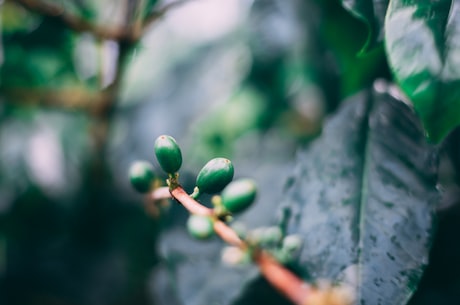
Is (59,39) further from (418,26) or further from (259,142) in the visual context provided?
(418,26)

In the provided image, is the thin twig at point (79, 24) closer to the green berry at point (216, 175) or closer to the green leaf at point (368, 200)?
the green leaf at point (368, 200)

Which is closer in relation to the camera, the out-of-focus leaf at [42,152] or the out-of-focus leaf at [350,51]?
the out-of-focus leaf at [350,51]

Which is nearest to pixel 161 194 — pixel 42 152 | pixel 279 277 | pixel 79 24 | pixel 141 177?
pixel 141 177

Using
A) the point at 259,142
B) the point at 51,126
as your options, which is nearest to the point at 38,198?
the point at 51,126

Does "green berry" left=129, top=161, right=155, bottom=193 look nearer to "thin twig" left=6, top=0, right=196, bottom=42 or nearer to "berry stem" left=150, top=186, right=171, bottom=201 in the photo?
"berry stem" left=150, top=186, right=171, bottom=201

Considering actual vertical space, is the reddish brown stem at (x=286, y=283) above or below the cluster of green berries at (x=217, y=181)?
below

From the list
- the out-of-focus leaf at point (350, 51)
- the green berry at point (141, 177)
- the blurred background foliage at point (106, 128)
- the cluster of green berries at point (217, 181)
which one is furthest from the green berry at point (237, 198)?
the blurred background foliage at point (106, 128)
